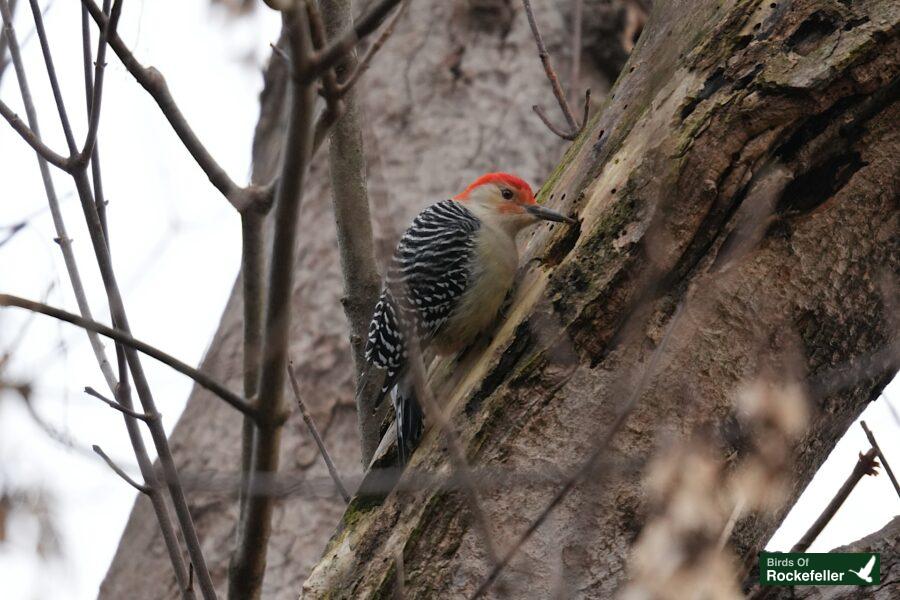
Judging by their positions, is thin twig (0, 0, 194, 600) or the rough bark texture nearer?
thin twig (0, 0, 194, 600)

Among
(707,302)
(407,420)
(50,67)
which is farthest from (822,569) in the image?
(50,67)

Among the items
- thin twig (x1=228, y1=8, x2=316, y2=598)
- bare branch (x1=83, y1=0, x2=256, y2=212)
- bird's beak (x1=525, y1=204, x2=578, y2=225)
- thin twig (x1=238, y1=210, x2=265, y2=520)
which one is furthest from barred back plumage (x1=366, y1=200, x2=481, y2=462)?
bare branch (x1=83, y1=0, x2=256, y2=212)

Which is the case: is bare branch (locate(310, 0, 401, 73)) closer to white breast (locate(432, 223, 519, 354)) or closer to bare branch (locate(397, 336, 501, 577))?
bare branch (locate(397, 336, 501, 577))

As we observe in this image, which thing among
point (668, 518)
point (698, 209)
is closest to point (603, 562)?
point (668, 518)

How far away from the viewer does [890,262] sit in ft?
9.46

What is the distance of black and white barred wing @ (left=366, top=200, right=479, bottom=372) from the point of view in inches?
141

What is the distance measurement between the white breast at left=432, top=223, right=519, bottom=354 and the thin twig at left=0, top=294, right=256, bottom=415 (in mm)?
1581

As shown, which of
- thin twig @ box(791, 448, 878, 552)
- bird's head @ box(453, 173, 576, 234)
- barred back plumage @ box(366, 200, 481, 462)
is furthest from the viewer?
bird's head @ box(453, 173, 576, 234)

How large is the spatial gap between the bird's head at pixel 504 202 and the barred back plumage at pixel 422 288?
0.24ft

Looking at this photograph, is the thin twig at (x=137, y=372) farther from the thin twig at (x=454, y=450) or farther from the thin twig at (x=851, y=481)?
the thin twig at (x=851, y=481)

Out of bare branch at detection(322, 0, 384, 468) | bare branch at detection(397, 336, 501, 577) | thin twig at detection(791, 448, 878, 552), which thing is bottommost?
bare branch at detection(397, 336, 501, 577)

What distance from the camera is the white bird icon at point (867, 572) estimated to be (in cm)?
260

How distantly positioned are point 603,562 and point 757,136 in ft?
4.02

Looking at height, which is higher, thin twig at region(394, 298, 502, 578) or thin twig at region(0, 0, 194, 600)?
thin twig at region(0, 0, 194, 600)
